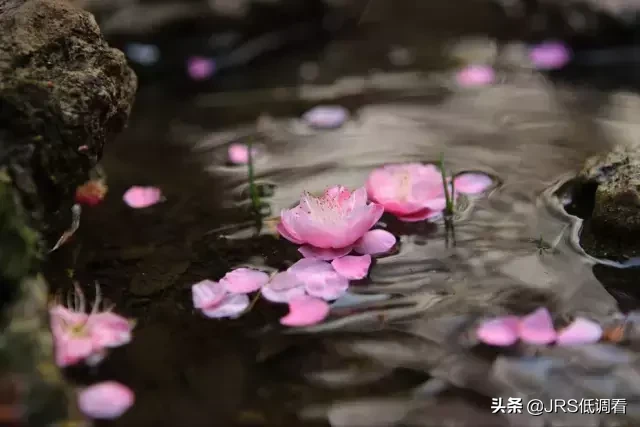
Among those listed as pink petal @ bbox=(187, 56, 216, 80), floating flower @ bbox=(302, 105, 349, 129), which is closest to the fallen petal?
floating flower @ bbox=(302, 105, 349, 129)

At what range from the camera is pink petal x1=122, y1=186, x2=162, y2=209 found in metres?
1.72

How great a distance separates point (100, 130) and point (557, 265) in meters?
0.98

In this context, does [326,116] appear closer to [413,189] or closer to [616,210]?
[413,189]

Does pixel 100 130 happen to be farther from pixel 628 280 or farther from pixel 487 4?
pixel 487 4

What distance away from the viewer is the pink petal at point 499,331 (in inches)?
48.9

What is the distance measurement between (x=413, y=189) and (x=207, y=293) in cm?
55

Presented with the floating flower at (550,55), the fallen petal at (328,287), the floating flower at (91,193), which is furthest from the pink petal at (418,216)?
the floating flower at (550,55)

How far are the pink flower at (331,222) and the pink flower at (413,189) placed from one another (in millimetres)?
118

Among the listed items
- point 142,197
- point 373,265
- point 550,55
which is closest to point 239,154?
point 142,197

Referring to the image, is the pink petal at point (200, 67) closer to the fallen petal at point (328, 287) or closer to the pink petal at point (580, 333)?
the fallen petal at point (328, 287)

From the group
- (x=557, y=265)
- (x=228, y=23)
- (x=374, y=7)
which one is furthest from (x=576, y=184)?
(x=374, y=7)

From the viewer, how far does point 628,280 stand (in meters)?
1.38

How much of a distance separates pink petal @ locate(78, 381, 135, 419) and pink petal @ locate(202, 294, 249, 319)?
0.22m

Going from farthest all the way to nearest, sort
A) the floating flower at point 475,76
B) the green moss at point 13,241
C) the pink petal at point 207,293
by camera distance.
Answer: the floating flower at point 475,76, the pink petal at point 207,293, the green moss at point 13,241
